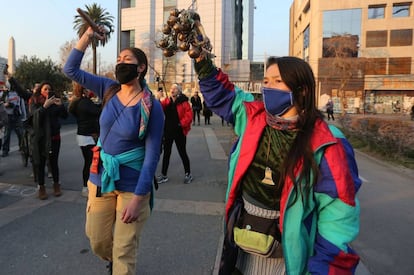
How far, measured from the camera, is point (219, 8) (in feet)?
196

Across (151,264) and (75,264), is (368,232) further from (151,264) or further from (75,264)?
(75,264)

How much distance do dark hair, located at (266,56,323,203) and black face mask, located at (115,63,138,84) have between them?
1.18 metres

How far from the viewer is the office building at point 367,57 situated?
4619 centimetres

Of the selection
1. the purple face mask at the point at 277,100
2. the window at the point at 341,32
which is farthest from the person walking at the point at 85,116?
the window at the point at 341,32

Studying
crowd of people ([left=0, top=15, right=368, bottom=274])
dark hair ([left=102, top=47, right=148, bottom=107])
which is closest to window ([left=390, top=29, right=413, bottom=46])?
dark hair ([left=102, top=47, right=148, bottom=107])

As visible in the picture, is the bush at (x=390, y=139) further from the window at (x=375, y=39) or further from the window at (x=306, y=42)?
the window at (x=306, y=42)

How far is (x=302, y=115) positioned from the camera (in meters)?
1.85

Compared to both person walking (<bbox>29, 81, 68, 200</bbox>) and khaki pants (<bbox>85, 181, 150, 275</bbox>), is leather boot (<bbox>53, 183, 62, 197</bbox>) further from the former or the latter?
khaki pants (<bbox>85, 181, 150, 275</bbox>)

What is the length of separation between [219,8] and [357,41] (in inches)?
946

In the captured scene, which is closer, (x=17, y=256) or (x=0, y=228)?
(x=17, y=256)

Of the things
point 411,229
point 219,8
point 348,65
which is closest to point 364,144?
point 411,229

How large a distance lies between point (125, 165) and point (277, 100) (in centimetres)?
128

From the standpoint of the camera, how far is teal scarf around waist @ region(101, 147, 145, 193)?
249 centimetres

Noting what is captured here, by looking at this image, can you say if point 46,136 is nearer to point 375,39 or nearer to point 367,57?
point 367,57
